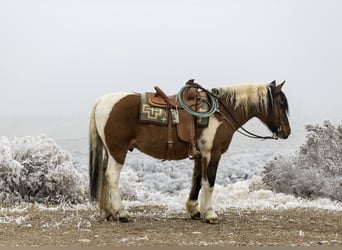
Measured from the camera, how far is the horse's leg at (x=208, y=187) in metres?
7.71

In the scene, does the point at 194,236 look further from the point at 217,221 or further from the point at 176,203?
the point at 176,203

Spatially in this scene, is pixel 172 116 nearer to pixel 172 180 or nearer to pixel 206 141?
pixel 206 141

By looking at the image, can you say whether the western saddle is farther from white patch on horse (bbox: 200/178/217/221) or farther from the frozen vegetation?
the frozen vegetation

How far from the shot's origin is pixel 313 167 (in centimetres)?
1175

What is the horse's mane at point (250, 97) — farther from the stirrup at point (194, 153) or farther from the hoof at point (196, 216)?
the hoof at point (196, 216)

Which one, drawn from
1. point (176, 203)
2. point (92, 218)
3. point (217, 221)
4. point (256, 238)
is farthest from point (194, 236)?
point (176, 203)

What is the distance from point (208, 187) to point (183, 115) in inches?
42.1

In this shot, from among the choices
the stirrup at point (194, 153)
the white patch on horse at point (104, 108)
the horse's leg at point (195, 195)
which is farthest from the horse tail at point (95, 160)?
the horse's leg at point (195, 195)

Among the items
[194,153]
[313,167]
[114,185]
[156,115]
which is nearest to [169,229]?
[114,185]

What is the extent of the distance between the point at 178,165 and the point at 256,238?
7605mm

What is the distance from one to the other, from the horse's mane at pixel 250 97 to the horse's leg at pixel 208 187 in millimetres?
929

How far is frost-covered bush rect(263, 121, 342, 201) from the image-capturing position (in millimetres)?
11219

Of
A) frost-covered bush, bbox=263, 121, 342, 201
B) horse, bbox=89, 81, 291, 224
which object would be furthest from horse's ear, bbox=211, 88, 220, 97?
frost-covered bush, bbox=263, 121, 342, 201

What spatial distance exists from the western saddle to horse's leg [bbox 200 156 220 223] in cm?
21
